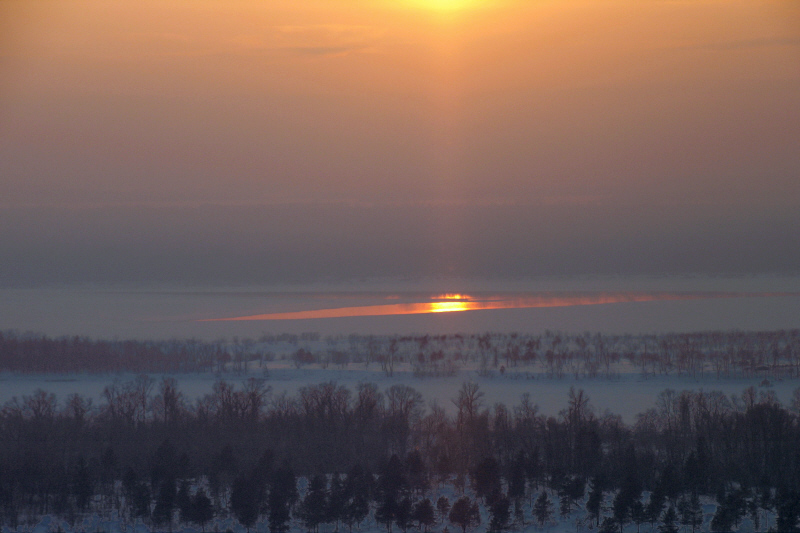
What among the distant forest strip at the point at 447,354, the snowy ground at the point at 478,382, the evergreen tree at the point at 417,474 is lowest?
the evergreen tree at the point at 417,474

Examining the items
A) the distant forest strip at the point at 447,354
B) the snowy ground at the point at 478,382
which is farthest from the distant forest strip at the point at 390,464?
the distant forest strip at the point at 447,354

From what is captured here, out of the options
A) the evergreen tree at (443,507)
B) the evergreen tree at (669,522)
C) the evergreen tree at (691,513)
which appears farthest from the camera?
the evergreen tree at (443,507)

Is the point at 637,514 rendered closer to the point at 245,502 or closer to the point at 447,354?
the point at 245,502

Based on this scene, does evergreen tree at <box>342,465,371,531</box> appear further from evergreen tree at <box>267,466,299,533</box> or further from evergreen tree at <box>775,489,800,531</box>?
evergreen tree at <box>775,489,800,531</box>

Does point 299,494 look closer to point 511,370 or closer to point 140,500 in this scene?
point 140,500

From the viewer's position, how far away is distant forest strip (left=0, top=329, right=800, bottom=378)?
1179 inches

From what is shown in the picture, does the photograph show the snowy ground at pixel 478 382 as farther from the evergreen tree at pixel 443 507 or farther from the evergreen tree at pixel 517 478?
the evergreen tree at pixel 443 507

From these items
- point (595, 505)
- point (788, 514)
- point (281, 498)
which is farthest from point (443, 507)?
point (788, 514)

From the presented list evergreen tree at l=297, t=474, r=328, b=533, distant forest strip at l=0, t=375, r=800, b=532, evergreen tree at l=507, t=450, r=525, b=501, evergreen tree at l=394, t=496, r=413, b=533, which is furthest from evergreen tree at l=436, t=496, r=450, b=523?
evergreen tree at l=297, t=474, r=328, b=533

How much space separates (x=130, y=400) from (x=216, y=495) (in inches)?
281

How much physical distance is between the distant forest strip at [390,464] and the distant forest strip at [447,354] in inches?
461

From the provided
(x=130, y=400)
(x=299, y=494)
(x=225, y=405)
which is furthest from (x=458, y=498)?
(x=130, y=400)

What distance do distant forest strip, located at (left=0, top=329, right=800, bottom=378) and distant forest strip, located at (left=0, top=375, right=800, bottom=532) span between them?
38.4ft

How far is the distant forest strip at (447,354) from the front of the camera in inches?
1179
